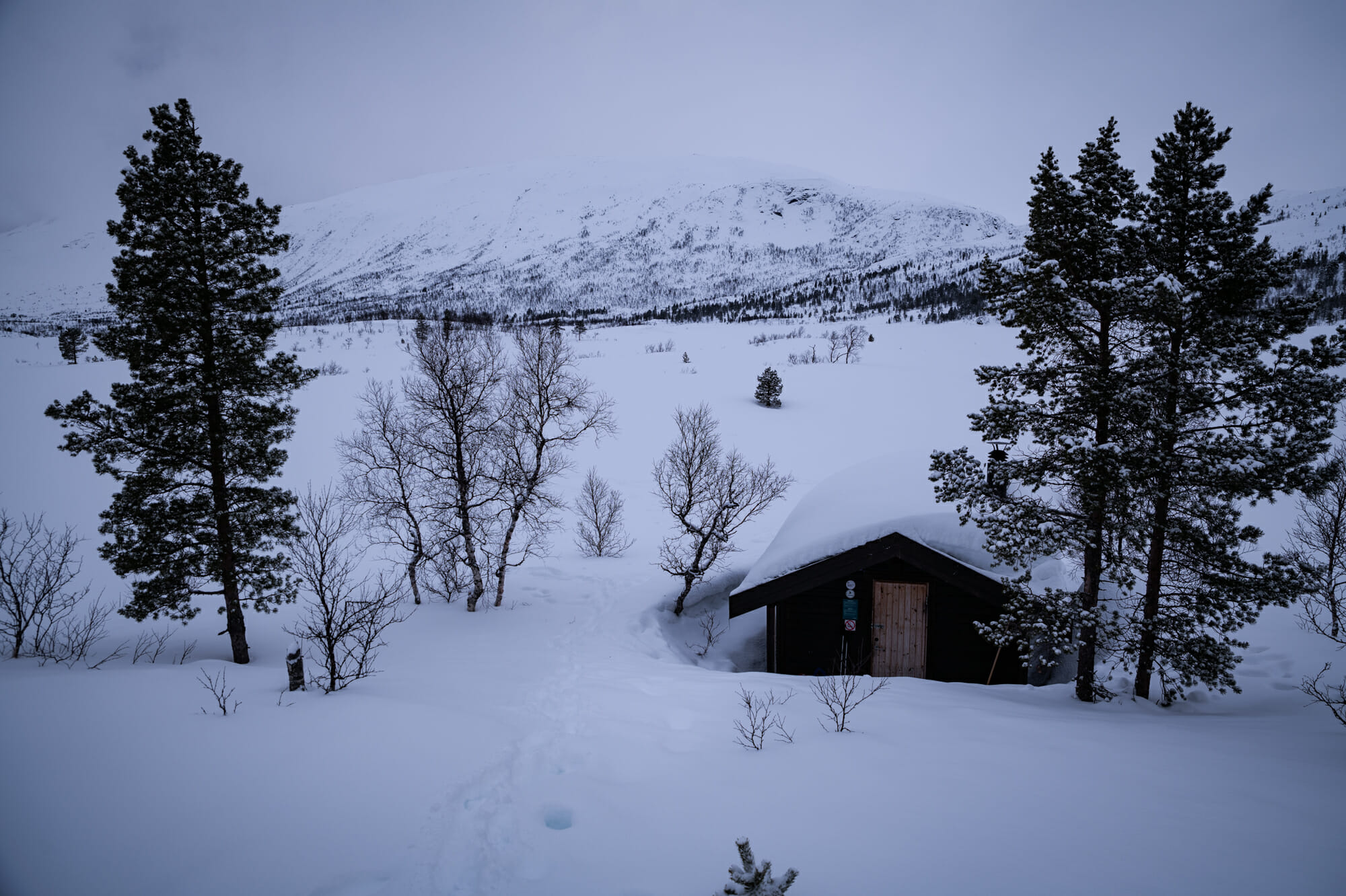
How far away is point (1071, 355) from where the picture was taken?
7.27m

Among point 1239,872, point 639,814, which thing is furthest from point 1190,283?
point 639,814

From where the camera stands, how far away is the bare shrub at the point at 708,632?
14211mm

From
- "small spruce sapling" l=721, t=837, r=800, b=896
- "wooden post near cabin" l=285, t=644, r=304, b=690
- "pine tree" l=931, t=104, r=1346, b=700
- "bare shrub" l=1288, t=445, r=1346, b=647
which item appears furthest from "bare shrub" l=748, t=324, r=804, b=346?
"small spruce sapling" l=721, t=837, r=800, b=896

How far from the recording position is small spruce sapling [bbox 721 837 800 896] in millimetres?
3602

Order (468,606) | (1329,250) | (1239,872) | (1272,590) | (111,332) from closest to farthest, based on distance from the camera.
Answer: (1239,872), (1272,590), (111,332), (468,606), (1329,250)

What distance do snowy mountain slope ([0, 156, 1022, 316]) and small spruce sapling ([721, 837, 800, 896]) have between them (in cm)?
11571

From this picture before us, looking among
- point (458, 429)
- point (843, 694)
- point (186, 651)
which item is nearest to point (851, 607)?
point (843, 694)

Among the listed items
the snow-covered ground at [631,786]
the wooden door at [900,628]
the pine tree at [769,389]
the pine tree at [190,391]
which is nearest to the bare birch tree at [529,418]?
the snow-covered ground at [631,786]

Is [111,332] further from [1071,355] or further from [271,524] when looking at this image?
[1071,355]

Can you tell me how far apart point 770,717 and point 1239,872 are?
4679mm

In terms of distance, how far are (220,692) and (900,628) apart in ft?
41.1

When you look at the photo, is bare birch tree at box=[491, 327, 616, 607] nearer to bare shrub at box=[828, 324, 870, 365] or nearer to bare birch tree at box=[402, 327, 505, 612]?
bare birch tree at box=[402, 327, 505, 612]

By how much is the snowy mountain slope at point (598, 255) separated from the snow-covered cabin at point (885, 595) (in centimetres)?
10918

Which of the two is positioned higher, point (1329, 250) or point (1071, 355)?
point (1329, 250)
